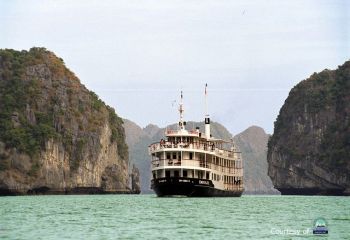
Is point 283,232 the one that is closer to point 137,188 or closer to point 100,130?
point 100,130

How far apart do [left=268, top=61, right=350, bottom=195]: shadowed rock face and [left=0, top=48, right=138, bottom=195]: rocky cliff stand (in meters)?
40.7

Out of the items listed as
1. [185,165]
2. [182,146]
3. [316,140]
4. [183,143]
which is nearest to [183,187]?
[185,165]

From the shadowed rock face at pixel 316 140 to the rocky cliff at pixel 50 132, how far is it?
4069 centimetres

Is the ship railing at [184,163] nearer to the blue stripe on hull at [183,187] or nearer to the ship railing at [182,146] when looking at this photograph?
the ship railing at [182,146]

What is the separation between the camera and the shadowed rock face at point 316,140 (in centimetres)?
16925

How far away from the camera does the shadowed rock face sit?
169 m

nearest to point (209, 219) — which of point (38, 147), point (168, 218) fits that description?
point (168, 218)

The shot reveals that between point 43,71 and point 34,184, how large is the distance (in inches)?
1227

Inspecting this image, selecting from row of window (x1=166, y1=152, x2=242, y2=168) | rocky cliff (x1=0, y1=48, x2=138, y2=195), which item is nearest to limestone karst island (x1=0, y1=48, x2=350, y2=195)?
rocky cliff (x1=0, y1=48, x2=138, y2=195)

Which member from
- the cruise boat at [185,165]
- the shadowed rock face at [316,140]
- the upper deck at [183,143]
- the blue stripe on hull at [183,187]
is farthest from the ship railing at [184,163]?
the shadowed rock face at [316,140]

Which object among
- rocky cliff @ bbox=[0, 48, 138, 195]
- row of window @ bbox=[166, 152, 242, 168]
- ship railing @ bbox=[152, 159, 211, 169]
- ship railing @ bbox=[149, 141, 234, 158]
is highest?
rocky cliff @ bbox=[0, 48, 138, 195]

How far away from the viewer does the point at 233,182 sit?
10188 centimetres

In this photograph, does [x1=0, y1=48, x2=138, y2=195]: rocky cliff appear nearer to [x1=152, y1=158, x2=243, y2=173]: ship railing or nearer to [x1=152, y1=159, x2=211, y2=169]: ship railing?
[x1=152, y1=158, x2=243, y2=173]: ship railing

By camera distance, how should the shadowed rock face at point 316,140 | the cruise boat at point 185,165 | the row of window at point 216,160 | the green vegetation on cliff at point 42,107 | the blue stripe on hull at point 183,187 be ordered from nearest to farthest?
the blue stripe on hull at point 183,187
the cruise boat at point 185,165
the row of window at point 216,160
the green vegetation on cliff at point 42,107
the shadowed rock face at point 316,140
